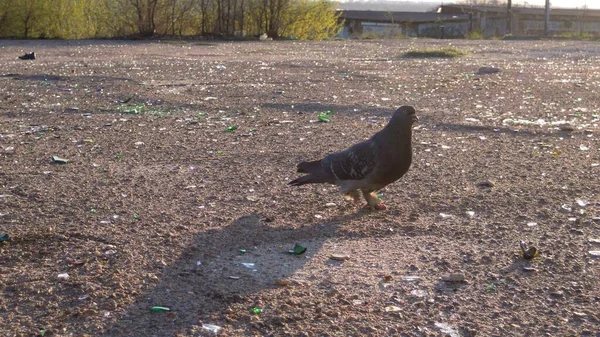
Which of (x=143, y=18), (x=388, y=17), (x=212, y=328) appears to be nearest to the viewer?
(x=212, y=328)

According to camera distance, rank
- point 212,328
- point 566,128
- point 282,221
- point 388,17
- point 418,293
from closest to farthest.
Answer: point 212,328 → point 418,293 → point 282,221 → point 566,128 → point 388,17

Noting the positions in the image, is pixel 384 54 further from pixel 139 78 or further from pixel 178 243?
pixel 178 243

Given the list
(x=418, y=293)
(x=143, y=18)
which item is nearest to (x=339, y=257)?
(x=418, y=293)

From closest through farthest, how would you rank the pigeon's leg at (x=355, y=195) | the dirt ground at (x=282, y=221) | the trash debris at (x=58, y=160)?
the dirt ground at (x=282, y=221)
the pigeon's leg at (x=355, y=195)
the trash debris at (x=58, y=160)

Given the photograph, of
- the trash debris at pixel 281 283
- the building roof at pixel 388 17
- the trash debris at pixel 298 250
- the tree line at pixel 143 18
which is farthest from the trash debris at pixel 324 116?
the building roof at pixel 388 17

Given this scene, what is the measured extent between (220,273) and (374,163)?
1474 millimetres

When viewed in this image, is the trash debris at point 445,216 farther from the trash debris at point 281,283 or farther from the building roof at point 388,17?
the building roof at point 388,17

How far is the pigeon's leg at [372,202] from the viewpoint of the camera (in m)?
5.40

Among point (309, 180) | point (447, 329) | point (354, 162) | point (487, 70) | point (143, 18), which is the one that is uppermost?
point (143, 18)

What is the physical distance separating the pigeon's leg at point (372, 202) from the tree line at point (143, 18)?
23720 mm

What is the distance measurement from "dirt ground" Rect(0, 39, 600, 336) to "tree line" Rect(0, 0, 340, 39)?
18.5m

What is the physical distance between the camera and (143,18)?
1125 inches

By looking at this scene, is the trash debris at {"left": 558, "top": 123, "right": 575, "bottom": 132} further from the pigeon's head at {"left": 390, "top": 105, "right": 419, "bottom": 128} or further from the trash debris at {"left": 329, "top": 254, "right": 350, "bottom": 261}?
the trash debris at {"left": 329, "top": 254, "right": 350, "bottom": 261}

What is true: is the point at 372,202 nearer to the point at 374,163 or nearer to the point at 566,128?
the point at 374,163
